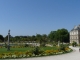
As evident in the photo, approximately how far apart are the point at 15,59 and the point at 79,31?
62.1m

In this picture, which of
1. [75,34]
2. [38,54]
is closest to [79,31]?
[75,34]

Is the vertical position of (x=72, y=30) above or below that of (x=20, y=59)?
above

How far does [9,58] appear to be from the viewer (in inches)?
801

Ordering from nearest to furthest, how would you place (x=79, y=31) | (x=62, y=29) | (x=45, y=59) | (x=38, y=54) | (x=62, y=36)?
(x=45, y=59) → (x=38, y=54) → (x=79, y=31) → (x=62, y=36) → (x=62, y=29)

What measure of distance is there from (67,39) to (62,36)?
12.5 ft

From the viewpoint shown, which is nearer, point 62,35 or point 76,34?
point 76,34

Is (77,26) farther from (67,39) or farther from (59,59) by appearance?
(59,59)

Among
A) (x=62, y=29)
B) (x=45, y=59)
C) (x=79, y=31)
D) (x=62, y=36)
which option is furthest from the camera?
(x=62, y=29)

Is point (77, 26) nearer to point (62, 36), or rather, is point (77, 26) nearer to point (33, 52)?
point (62, 36)

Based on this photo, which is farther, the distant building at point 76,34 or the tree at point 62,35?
the tree at point 62,35

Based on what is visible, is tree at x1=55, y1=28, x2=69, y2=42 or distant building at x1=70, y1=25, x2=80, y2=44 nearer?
distant building at x1=70, y1=25, x2=80, y2=44

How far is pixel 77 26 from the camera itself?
7969cm

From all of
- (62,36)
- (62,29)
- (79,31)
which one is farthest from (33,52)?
(62,29)

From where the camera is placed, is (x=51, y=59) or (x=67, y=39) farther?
(x=67, y=39)
